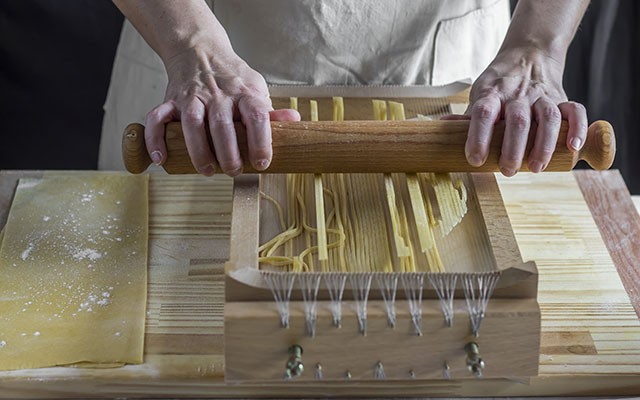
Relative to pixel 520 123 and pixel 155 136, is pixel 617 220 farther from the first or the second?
pixel 155 136

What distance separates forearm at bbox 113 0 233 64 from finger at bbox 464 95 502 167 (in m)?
0.43

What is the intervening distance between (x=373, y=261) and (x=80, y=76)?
2.06 metres

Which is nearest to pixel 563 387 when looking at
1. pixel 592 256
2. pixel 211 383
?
pixel 592 256

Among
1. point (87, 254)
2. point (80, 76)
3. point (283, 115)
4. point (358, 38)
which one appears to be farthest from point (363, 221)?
point (80, 76)

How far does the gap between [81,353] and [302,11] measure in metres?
0.81

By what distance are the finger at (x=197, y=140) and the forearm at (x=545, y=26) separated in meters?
0.58

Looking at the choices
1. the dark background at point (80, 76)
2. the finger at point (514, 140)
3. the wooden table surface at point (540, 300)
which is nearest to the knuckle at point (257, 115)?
the wooden table surface at point (540, 300)

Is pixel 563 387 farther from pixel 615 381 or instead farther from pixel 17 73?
pixel 17 73

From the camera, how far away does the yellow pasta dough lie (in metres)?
1.28

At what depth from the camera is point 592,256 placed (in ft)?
4.93

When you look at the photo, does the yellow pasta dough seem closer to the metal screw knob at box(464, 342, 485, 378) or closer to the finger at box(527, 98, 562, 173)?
the metal screw knob at box(464, 342, 485, 378)

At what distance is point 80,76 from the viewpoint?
3.10 metres

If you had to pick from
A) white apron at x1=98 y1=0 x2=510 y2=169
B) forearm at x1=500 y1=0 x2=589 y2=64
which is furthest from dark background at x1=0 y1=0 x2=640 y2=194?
forearm at x1=500 y1=0 x2=589 y2=64

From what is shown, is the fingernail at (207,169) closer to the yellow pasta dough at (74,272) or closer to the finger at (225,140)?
the finger at (225,140)
